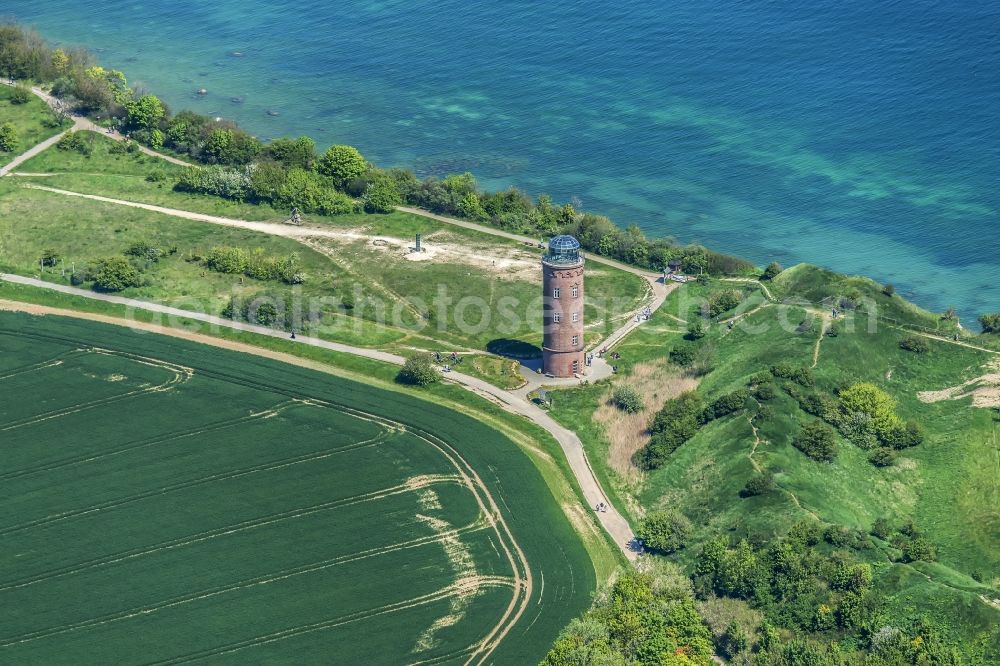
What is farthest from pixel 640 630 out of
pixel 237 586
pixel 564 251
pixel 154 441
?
pixel 154 441

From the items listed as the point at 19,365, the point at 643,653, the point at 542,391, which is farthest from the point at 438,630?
the point at 19,365

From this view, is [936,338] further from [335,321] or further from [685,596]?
[335,321]

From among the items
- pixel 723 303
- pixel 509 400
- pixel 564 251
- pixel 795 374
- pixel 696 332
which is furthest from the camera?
pixel 723 303

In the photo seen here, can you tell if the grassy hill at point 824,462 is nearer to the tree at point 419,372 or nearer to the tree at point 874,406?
the tree at point 874,406

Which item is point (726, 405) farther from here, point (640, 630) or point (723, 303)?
point (640, 630)

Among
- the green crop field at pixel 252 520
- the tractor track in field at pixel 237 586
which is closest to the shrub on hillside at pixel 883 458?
the green crop field at pixel 252 520

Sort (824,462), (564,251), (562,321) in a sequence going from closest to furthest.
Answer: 1. (824,462)
2. (564,251)
3. (562,321)
